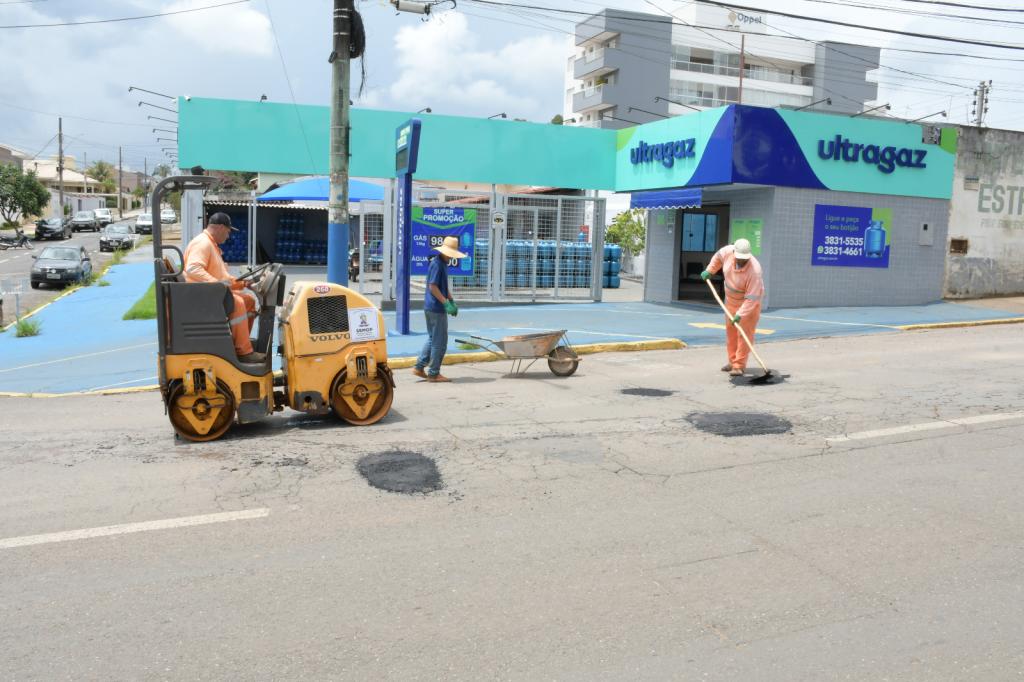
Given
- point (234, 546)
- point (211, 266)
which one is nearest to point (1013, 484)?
point (234, 546)

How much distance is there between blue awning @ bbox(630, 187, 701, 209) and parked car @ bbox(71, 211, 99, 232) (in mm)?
57154

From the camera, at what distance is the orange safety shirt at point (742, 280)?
1120 centimetres

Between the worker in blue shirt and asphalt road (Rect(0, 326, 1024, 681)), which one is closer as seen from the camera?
asphalt road (Rect(0, 326, 1024, 681))

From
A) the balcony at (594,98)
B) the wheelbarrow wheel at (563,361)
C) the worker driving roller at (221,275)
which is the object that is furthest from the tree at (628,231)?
the balcony at (594,98)

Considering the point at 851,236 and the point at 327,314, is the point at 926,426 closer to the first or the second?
the point at 327,314

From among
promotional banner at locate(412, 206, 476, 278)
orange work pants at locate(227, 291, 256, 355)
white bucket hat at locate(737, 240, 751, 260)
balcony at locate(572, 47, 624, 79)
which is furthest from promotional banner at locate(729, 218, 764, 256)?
balcony at locate(572, 47, 624, 79)

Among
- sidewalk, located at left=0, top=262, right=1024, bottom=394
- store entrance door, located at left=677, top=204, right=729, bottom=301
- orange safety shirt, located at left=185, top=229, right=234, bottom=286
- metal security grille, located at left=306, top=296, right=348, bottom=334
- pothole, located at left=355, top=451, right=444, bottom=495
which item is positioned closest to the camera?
pothole, located at left=355, top=451, right=444, bottom=495

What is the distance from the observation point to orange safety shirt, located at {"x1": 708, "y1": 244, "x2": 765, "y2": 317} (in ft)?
36.7

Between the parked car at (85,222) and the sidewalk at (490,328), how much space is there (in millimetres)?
49391

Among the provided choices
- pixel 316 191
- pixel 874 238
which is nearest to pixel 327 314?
pixel 316 191

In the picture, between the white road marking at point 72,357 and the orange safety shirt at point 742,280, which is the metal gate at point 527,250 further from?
the orange safety shirt at point 742,280

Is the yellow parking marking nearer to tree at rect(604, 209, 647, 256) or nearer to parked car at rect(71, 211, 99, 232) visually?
tree at rect(604, 209, 647, 256)

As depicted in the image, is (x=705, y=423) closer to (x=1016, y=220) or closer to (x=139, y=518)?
(x=139, y=518)

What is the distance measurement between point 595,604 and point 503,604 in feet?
1.54
